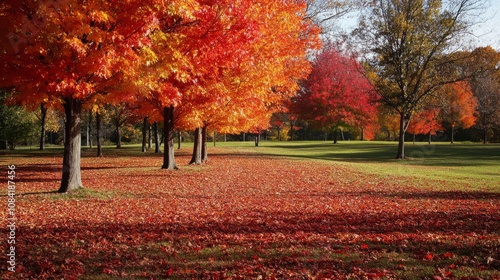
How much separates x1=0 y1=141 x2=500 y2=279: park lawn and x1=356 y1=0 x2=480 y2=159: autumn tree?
17.8 meters

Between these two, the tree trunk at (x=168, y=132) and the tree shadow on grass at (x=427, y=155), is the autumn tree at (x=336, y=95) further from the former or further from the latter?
the tree trunk at (x=168, y=132)

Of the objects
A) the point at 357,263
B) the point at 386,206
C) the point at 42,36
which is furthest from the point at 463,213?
the point at 42,36

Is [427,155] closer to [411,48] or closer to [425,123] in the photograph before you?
[411,48]

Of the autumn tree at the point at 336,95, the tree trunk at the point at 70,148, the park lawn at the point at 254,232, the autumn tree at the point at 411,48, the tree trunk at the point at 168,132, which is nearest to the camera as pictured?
the park lawn at the point at 254,232

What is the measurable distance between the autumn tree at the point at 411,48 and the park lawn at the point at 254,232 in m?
17.8

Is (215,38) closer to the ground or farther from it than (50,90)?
farther from it

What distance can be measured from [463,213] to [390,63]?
2374 centimetres

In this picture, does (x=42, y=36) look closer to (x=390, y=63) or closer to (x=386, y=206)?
(x=386, y=206)

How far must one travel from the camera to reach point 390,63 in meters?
31.6

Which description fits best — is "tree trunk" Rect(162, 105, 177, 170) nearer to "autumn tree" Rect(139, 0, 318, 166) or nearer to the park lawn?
"autumn tree" Rect(139, 0, 318, 166)

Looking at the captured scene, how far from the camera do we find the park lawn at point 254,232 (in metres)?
5.55

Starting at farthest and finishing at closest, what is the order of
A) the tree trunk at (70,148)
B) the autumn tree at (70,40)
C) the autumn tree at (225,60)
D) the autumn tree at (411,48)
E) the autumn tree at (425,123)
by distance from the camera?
1. the autumn tree at (425,123)
2. the autumn tree at (411,48)
3. the tree trunk at (70,148)
4. the autumn tree at (225,60)
5. the autumn tree at (70,40)

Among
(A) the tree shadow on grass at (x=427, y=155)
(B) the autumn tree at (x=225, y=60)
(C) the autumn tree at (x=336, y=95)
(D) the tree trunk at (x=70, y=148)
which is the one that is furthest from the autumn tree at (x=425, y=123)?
(D) the tree trunk at (x=70, y=148)

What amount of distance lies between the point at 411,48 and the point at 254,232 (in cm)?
2712
